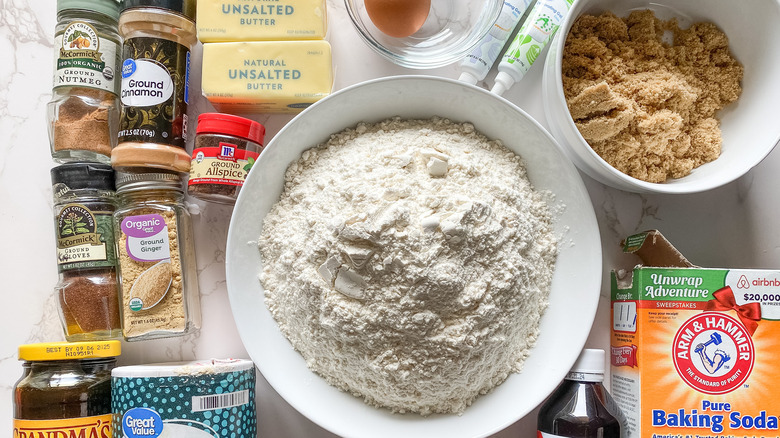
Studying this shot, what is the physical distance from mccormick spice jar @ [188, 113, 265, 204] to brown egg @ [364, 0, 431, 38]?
268mm

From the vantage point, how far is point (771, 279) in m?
0.86

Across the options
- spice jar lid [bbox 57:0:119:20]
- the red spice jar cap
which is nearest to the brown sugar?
the red spice jar cap

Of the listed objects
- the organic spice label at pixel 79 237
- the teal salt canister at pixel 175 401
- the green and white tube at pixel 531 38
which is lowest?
the teal salt canister at pixel 175 401

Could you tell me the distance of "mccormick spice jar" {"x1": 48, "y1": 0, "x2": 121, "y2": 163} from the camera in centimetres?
91

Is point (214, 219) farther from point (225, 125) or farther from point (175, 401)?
point (175, 401)

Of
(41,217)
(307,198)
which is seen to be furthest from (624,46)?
(41,217)

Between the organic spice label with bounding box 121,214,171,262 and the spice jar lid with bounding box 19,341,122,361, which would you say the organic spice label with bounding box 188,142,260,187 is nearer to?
the organic spice label with bounding box 121,214,171,262

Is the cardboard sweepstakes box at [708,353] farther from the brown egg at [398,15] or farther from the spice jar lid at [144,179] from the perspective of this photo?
the spice jar lid at [144,179]

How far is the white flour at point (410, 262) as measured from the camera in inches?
31.1

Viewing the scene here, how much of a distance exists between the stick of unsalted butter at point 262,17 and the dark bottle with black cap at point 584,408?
0.67 meters

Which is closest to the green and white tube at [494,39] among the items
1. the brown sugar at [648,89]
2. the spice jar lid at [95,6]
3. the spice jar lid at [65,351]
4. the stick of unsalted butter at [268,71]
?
the brown sugar at [648,89]

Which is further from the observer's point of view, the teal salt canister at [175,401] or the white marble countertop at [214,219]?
the white marble countertop at [214,219]

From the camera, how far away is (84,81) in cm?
92

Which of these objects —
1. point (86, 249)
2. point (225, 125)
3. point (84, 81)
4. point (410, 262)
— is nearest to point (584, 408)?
point (410, 262)
